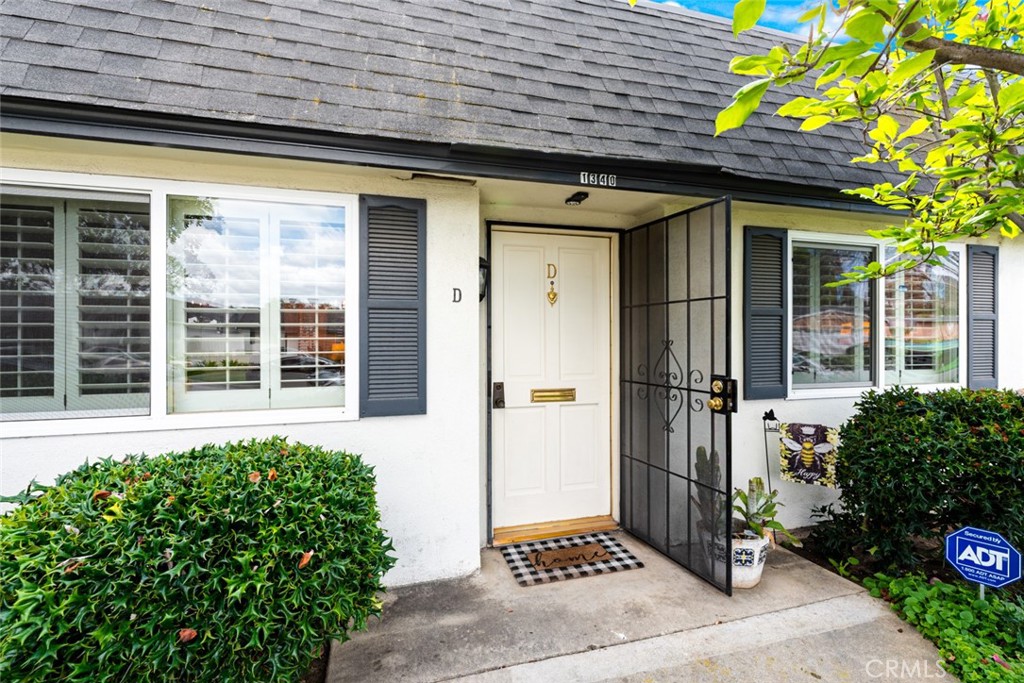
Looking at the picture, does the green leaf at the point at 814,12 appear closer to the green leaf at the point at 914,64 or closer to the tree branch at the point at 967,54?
the green leaf at the point at 914,64

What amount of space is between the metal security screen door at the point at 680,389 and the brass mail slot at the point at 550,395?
51 cm

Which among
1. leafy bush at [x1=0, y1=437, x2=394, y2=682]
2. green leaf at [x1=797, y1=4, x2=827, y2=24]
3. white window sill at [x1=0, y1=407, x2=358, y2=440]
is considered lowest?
leafy bush at [x1=0, y1=437, x2=394, y2=682]

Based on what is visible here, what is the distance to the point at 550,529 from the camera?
12.4 feet

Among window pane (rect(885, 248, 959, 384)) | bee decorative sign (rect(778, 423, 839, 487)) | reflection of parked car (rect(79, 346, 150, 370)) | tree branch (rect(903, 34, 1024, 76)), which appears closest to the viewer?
tree branch (rect(903, 34, 1024, 76))

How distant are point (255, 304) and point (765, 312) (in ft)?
12.7

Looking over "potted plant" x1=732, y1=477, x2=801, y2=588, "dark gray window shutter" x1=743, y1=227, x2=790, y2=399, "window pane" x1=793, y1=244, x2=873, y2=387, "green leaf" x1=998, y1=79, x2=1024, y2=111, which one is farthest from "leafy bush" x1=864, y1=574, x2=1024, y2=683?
"green leaf" x1=998, y1=79, x2=1024, y2=111

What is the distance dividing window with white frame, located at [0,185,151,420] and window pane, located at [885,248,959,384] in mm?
5890

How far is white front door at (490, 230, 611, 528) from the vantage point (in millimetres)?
3760

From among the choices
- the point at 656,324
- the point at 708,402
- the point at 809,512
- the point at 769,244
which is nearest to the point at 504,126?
the point at 656,324

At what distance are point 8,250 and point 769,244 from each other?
512 centimetres

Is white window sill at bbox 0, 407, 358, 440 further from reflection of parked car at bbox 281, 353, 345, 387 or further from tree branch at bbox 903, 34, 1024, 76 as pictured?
tree branch at bbox 903, 34, 1024, 76

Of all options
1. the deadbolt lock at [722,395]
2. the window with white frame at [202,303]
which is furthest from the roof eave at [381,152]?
the deadbolt lock at [722,395]

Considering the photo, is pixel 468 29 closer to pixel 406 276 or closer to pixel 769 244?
pixel 406 276

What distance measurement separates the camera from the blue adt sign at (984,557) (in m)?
2.40
